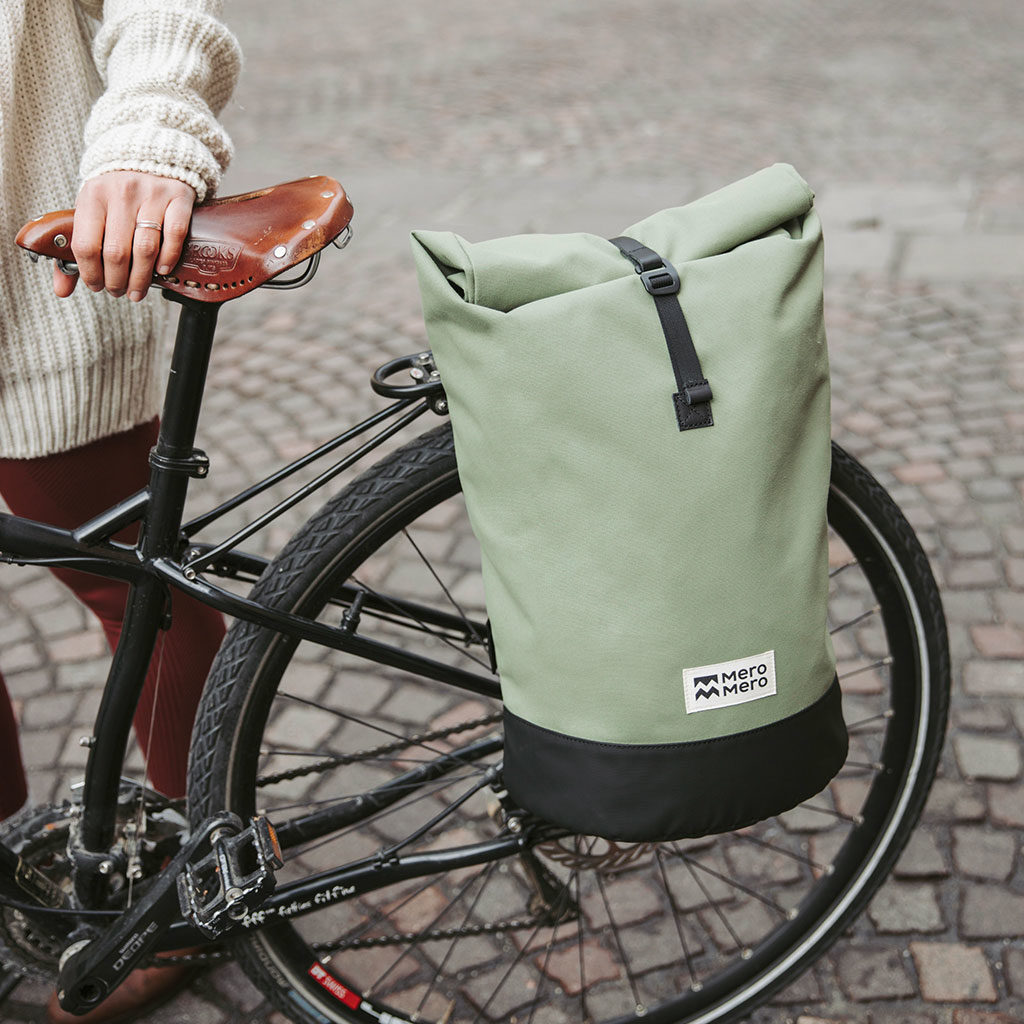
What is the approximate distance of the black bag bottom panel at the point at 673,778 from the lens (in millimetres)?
1255

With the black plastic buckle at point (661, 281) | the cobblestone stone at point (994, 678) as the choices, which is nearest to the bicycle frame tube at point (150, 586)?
the black plastic buckle at point (661, 281)

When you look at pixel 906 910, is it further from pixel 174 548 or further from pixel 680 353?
pixel 174 548

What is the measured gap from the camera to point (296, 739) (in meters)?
2.64

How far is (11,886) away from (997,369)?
3651mm

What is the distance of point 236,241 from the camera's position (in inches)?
49.7

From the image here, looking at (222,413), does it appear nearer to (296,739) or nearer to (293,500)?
(296,739)

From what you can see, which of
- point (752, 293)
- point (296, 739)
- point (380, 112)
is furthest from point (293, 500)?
point (380, 112)

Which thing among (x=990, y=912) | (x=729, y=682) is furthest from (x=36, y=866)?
(x=990, y=912)

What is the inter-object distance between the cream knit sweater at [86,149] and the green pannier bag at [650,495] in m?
0.38

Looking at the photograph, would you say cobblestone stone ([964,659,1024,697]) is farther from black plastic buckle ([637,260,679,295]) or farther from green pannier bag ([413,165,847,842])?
black plastic buckle ([637,260,679,295])

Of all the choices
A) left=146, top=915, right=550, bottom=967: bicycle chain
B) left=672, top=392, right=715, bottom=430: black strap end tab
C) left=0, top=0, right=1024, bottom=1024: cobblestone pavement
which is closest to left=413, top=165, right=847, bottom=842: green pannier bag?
left=672, top=392, right=715, bottom=430: black strap end tab

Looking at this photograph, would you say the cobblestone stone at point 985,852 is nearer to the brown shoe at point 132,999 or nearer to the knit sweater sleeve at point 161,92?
the brown shoe at point 132,999

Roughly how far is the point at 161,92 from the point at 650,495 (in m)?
0.77

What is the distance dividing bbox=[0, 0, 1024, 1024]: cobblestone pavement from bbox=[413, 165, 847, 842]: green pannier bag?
0.75m
